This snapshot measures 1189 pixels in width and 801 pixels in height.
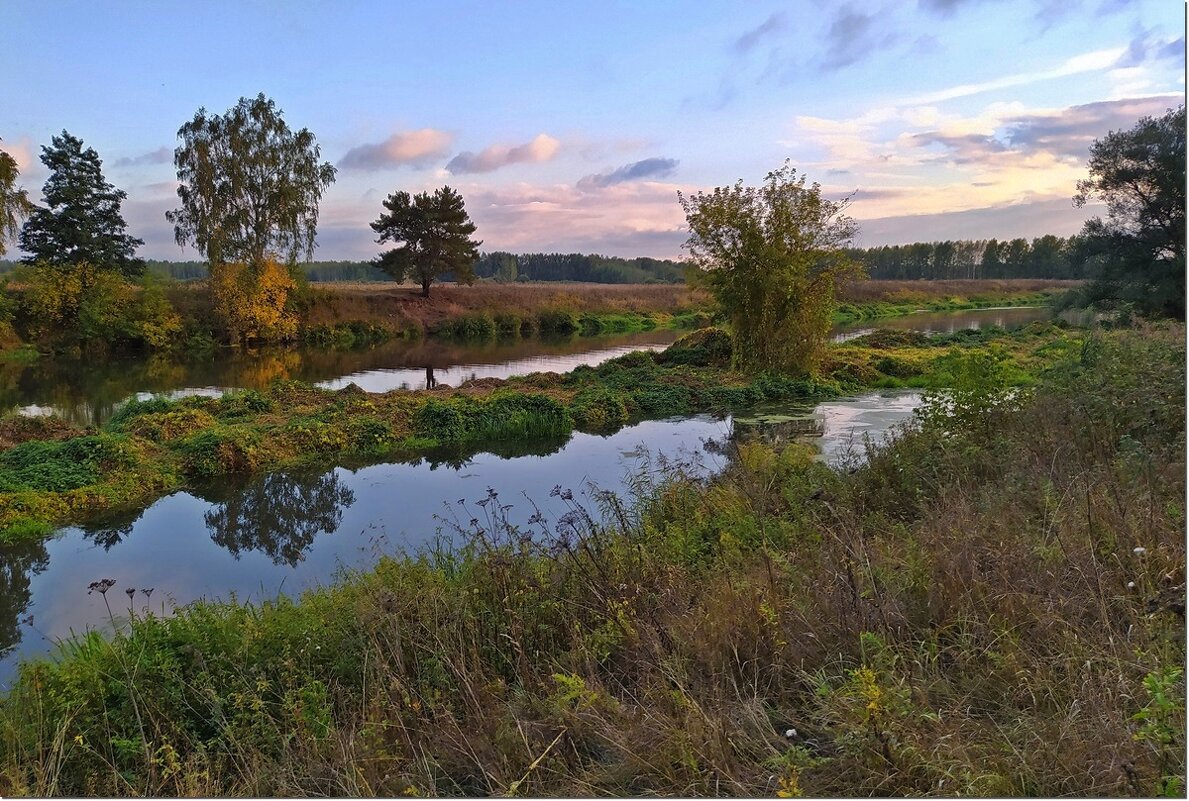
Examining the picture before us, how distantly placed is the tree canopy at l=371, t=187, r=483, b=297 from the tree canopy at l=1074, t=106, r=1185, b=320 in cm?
3352

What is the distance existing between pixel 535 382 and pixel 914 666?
1677 centimetres

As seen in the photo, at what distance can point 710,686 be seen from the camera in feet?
10.7

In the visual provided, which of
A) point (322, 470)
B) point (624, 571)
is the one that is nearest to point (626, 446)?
point (322, 470)

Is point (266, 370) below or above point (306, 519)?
above

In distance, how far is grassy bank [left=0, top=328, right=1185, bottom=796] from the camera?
8.13 feet

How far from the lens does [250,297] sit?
1394 inches

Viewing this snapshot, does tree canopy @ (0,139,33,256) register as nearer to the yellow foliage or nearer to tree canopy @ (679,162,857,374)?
the yellow foliage

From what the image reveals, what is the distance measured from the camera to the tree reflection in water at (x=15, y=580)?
6.27 metres

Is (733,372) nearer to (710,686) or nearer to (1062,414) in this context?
(1062,414)

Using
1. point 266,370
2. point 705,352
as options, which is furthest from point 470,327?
point 705,352

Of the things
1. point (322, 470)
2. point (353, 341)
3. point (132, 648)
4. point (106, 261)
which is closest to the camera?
point (132, 648)

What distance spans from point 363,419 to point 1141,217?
25.0 meters

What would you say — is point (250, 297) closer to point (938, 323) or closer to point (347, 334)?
point (347, 334)

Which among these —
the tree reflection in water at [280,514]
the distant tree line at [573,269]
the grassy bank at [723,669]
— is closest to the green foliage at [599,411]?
the tree reflection in water at [280,514]
